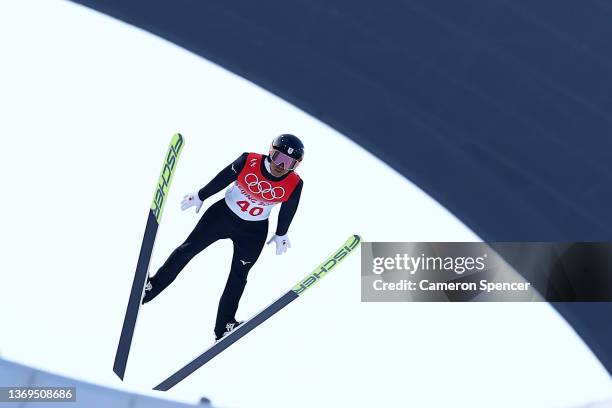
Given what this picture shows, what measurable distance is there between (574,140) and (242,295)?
17.4 ft

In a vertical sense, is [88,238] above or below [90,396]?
above

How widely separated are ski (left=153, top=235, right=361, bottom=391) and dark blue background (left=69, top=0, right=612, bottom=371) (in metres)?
2.44

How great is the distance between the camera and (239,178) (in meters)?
12.3

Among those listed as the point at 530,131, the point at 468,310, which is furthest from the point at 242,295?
the point at 530,131

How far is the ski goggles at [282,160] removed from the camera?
12.0 meters

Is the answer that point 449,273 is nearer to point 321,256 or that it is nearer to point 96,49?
point 321,256

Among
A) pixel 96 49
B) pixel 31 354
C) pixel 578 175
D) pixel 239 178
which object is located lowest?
pixel 31 354

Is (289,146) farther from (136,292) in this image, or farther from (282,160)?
(136,292)

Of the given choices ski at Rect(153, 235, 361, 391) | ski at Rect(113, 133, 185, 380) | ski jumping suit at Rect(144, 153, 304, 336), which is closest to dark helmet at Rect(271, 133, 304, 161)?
ski jumping suit at Rect(144, 153, 304, 336)

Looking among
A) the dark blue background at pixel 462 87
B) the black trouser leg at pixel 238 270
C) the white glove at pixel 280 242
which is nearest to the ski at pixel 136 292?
the black trouser leg at pixel 238 270

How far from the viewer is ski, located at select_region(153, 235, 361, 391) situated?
12.5 meters

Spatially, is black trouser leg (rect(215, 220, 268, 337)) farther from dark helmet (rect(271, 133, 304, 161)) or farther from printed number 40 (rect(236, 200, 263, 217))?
dark helmet (rect(271, 133, 304, 161))

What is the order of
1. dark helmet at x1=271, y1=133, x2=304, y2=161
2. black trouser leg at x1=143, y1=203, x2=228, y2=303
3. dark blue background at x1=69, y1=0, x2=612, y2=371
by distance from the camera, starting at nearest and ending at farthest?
dark helmet at x1=271, y1=133, x2=304, y2=161, black trouser leg at x1=143, y1=203, x2=228, y2=303, dark blue background at x1=69, y1=0, x2=612, y2=371

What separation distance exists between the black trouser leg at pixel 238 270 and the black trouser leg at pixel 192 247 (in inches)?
9.9
